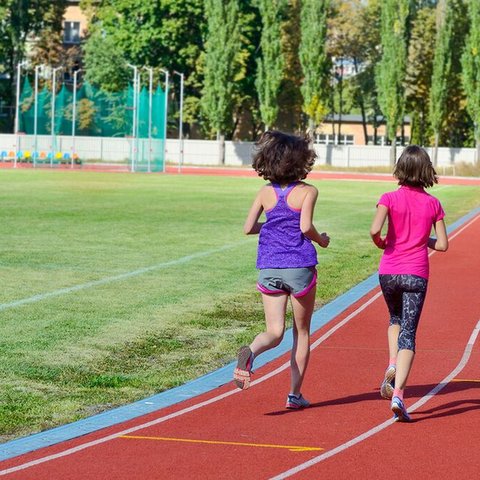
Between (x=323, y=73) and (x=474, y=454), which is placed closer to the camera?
(x=474, y=454)

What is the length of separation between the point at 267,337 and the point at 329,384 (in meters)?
1.38

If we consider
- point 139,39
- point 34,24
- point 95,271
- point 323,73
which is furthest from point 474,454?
point 34,24

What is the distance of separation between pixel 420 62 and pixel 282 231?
80.2 meters

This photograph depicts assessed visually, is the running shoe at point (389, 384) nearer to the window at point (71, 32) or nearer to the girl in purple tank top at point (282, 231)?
the girl in purple tank top at point (282, 231)

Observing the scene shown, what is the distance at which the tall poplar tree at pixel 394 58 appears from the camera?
77.9 m

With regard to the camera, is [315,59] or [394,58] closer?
[394,58]

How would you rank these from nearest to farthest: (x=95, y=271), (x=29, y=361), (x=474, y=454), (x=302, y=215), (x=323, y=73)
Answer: (x=474, y=454)
(x=302, y=215)
(x=29, y=361)
(x=95, y=271)
(x=323, y=73)

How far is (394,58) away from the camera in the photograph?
7806 centimetres

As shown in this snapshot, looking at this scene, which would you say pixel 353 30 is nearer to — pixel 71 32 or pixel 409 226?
pixel 71 32

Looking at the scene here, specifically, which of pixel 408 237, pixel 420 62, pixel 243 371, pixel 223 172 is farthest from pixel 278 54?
pixel 243 371

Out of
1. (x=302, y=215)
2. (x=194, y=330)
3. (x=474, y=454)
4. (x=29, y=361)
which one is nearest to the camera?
(x=474, y=454)

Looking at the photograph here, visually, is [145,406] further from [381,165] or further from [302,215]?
[381,165]

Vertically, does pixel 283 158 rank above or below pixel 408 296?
above

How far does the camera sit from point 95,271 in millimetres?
17203
